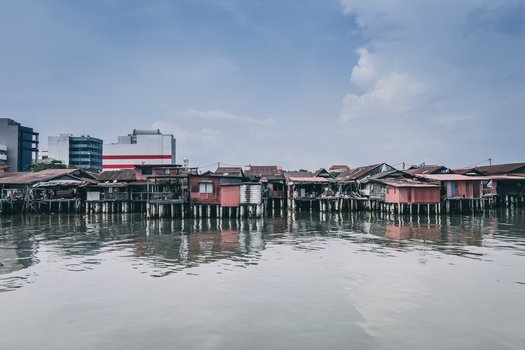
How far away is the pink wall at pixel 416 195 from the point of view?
40531 mm

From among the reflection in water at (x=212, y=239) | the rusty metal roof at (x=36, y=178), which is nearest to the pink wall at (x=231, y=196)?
the reflection in water at (x=212, y=239)

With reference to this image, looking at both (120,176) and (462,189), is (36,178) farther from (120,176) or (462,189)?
(462,189)

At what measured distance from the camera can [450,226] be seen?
30688 mm

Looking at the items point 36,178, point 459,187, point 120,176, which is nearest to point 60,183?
point 36,178

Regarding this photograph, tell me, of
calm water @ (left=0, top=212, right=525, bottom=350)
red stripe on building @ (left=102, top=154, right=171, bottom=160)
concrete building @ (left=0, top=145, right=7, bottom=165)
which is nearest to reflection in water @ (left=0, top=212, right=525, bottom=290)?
calm water @ (left=0, top=212, right=525, bottom=350)

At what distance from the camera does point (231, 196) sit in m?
38.5

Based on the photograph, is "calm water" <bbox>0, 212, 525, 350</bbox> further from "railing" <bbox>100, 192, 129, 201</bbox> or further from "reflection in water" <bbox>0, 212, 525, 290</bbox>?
"railing" <bbox>100, 192, 129, 201</bbox>

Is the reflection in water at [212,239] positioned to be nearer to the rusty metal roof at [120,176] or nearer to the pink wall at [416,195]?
the pink wall at [416,195]

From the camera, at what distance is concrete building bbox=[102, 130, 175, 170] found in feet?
297

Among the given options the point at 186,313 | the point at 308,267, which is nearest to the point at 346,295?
the point at 308,267

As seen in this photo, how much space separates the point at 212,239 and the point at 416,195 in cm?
2657

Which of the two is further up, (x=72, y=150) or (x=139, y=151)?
(x=72, y=150)

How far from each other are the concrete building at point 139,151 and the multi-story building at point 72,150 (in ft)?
79.4

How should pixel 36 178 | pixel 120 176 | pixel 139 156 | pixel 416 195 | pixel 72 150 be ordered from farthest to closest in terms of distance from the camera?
pixel 72 150 → pixel 139 156 → pixel 120 176 → pixel 36 178 → pixel 416 195
